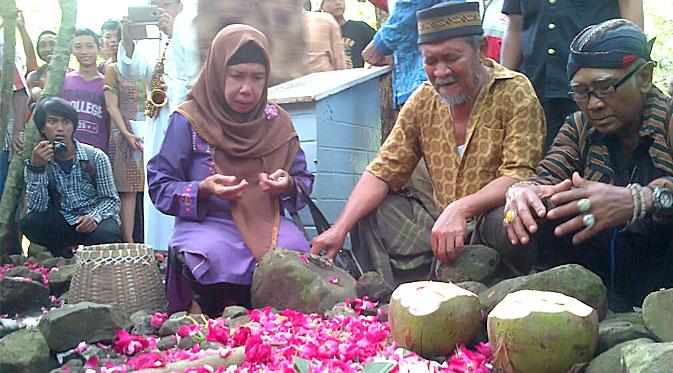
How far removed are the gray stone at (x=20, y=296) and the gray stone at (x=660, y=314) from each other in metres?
3.06

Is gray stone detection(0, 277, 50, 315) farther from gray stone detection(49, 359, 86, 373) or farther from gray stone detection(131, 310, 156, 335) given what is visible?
gray stone detection(49, 359, 86, 373)

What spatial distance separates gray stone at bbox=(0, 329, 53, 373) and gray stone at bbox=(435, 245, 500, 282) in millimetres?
1648

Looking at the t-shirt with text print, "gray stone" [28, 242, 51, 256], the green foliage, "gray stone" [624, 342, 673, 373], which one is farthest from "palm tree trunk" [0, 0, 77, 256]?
the green foliage

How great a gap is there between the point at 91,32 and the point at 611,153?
515 cm

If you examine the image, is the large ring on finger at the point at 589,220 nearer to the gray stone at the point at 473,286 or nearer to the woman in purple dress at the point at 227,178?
the gray stone at the point at 473,286

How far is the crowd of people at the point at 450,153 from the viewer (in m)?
3.23

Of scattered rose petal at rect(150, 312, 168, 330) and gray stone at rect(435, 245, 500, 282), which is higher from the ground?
gray stone at rect(435, 245, 500, 282)

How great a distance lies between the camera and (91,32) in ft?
23.1

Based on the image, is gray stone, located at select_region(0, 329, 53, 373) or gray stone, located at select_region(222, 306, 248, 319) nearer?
gray stone, located at select_region(0, 329, 53, 373)

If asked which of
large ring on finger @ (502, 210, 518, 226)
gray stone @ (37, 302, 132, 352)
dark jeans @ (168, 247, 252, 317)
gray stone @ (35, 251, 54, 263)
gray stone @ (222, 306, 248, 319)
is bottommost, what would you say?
gray stone @ (35, 251, 54, 263)

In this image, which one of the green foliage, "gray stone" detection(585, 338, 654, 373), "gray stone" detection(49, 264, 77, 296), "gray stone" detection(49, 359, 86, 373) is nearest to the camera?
"gray stone" detection(585, 338, 654, 373)

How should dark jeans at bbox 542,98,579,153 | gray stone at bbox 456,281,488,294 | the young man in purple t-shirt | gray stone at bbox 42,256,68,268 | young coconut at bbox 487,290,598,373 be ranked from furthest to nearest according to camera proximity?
the young man in purple t-shirt < gray stone at bbox 42,256,68,268 < dark jeans at bbox 542,98,579,153 < gray stone at bbox 456,281,488,294 < young coconut at bbox 487,290,598,373

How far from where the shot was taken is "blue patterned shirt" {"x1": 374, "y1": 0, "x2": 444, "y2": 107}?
4.98m

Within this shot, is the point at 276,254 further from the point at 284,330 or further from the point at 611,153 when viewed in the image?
the point at 611,153
